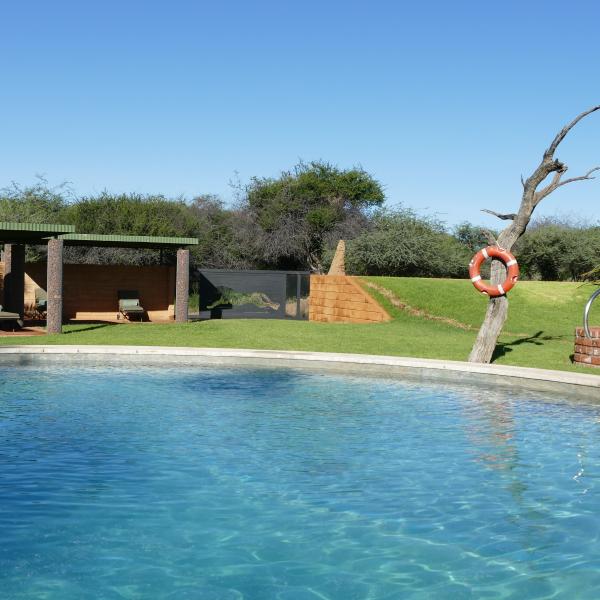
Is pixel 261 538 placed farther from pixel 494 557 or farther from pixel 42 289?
pixel 42 289

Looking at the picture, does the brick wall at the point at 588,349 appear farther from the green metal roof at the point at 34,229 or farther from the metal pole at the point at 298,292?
the metal pole at the point at 298,292

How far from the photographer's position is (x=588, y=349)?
1447 centimetres

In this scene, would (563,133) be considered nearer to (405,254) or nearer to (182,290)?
(182,290)

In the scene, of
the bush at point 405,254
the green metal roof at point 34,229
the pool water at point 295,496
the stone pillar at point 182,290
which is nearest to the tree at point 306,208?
the bush at point 405,254

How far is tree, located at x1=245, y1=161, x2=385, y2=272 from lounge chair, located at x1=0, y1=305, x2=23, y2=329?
905 inches

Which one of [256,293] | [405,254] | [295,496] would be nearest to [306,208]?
A: [405,254]

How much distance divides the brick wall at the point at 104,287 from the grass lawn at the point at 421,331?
4.64 meters

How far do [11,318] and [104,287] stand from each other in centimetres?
630

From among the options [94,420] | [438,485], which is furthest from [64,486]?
[438,485]

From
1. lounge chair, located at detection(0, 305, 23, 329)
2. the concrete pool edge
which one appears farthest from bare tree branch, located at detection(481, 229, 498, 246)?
lounge chair, located at detection(0, 305, 23, 329)

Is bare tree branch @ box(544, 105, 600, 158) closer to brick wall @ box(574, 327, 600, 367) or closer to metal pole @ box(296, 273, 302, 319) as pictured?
brick wall @ box(574, 327, 600, 367)

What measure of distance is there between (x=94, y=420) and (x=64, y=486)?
284 centimetres

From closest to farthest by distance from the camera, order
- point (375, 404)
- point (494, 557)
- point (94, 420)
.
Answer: point (494, 557) < point (94, 420) < point (375, 404)

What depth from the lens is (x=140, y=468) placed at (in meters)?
7.70
